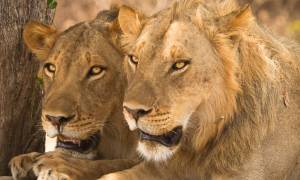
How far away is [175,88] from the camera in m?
5.09

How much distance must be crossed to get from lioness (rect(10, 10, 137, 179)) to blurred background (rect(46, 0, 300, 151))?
7.22 m

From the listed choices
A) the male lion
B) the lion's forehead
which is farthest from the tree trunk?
the lion's forehead

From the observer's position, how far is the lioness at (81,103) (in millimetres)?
5738

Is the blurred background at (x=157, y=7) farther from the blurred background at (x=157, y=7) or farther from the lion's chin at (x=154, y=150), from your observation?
the lion's chin at (x=154, y=150)

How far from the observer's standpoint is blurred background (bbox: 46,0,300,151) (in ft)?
45.3

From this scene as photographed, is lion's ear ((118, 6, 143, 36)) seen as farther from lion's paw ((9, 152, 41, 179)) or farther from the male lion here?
lion's paw ((9, 152, 41, 179))

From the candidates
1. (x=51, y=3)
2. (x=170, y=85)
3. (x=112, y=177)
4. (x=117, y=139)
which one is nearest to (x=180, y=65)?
(x=170, y=85)

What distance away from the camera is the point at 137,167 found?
5.73 meters

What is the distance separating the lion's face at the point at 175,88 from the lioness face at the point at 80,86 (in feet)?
2.16

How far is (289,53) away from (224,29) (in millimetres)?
864

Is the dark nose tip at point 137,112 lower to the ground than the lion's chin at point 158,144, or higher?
higher

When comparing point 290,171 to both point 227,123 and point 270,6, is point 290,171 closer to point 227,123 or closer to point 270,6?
point 227,123

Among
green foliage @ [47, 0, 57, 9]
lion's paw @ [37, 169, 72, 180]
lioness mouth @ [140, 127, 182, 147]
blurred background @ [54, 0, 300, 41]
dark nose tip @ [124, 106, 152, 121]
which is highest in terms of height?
blurred background @ [54, 0, 300, 41]

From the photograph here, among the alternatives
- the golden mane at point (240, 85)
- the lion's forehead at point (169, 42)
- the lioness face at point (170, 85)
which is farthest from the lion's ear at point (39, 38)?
the golden mane at point (240, 85)
